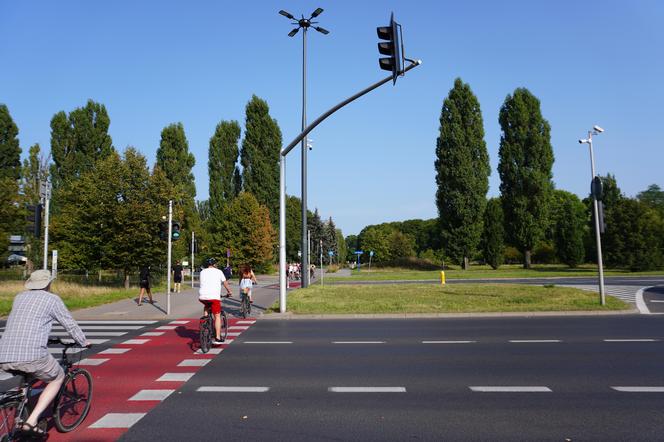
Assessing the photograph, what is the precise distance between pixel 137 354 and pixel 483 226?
4836 cm

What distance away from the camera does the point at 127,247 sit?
81.5ft

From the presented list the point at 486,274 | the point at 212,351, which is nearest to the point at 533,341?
the point at 212,351

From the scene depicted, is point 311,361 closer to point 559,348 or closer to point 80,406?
point 80,406

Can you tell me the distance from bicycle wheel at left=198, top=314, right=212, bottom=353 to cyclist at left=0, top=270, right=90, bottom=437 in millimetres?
4625

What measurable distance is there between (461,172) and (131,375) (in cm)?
4802

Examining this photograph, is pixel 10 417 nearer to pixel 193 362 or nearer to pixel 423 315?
pixel 193 362

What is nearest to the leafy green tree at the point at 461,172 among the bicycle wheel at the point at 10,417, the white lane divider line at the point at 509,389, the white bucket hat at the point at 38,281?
the white lane divider line at the point at 509,389

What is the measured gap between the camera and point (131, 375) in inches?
277

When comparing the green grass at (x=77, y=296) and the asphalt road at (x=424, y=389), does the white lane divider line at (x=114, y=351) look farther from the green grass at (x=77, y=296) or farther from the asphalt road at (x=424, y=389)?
the green grass at (x=77, y=296)

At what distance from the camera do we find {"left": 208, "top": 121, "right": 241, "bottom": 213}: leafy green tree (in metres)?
50.6

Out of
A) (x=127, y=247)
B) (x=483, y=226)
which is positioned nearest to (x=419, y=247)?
(x=483, y=226)

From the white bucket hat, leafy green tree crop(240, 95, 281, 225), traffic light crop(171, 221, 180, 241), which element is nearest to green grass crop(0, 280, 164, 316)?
traffic light crop(171, 221, 180, 241)

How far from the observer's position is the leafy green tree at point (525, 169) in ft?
165

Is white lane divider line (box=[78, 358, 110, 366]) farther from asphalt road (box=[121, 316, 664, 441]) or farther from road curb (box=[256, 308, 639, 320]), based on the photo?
road curb (box=[256, 308, 639, 320])
